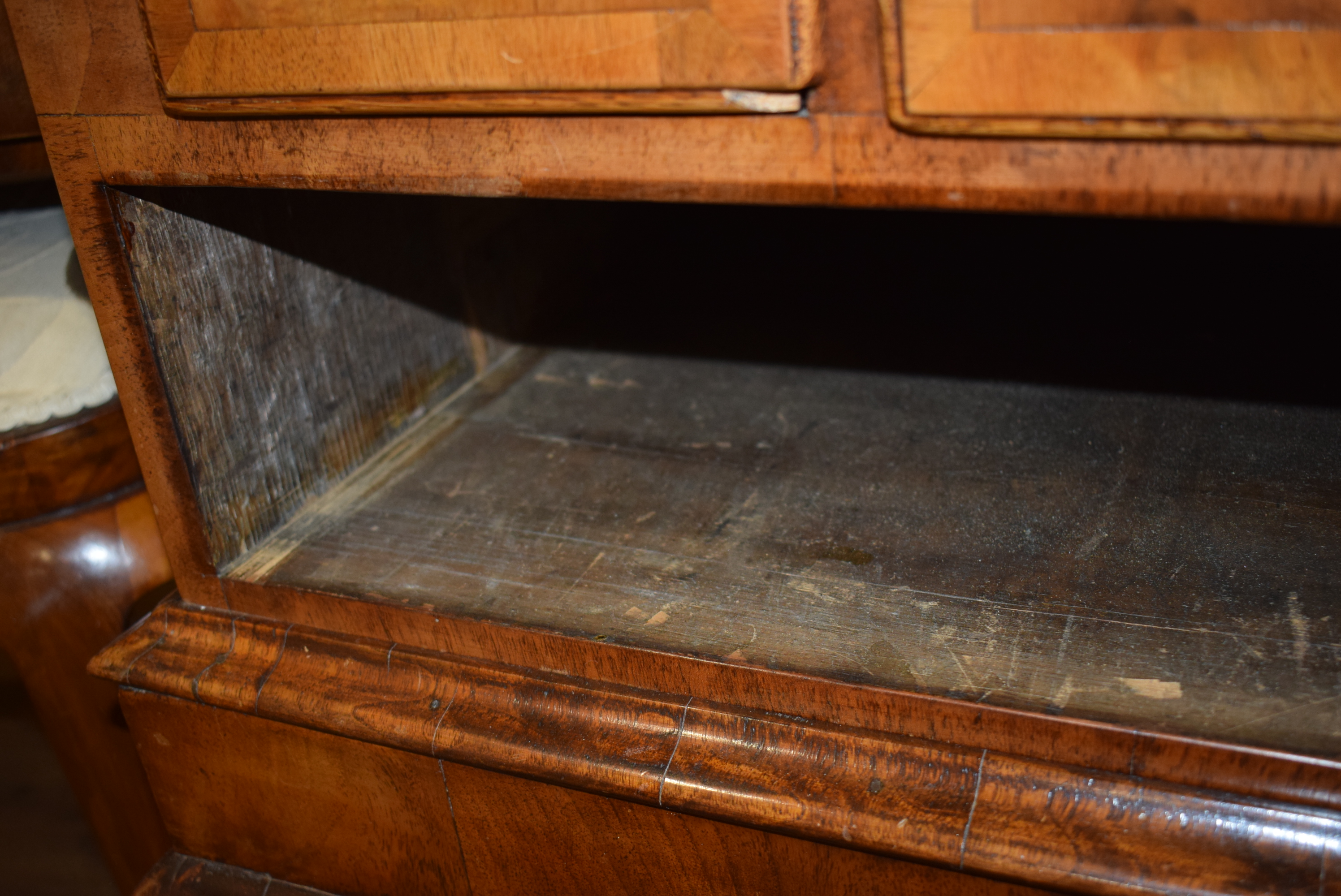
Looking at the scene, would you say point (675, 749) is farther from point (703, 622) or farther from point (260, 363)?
point (260, 363)

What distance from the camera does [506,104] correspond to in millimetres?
384

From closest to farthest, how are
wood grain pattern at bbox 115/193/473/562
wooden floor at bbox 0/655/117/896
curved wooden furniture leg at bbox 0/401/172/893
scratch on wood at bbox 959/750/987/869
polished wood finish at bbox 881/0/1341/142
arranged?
1. polished wood finish at bbox 881/0/1341/142
2. scratch on wood at bbox 959/750/987/869
3. wood grain pattern at bbox 115/193/473/562
4. curved wooden furniture leg at bbox 0/401/172/893
5. wooden floor at bbox 0/655/117/896

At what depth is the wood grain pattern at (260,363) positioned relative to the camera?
0.52 metres

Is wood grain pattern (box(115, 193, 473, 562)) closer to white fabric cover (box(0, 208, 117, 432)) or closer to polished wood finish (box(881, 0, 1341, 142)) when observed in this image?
white fabric cover (box(0, 208, 117, 432))

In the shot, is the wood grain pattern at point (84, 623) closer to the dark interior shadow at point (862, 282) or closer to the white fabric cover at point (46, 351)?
the white fabric cover at point (46, 351)

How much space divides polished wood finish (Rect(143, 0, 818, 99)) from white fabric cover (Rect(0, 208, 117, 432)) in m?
0.27

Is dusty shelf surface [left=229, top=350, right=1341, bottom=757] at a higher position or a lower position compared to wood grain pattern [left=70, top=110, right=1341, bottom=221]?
lower

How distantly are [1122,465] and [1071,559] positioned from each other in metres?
0.10

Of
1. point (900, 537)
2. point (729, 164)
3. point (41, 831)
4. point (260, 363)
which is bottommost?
point (41, 831)

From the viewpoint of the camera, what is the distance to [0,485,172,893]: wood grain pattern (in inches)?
25.4

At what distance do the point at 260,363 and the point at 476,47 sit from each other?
0.28m

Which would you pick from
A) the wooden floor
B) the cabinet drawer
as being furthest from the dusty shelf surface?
the wooden floor

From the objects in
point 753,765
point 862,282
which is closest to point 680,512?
point 753,765

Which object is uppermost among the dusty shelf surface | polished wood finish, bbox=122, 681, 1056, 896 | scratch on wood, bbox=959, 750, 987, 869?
the dusty shelf surface
